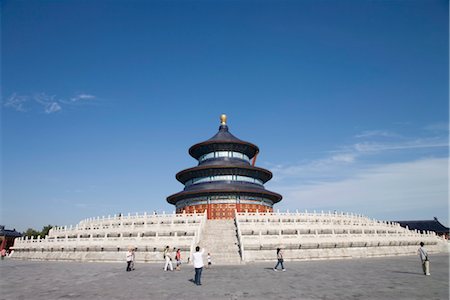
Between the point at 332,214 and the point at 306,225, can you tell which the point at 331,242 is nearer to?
the point at 306,225

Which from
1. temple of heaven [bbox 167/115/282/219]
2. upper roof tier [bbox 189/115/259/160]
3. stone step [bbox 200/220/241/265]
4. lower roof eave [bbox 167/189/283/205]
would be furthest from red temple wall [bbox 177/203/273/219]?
stone step [bbox 200/220/241/265]

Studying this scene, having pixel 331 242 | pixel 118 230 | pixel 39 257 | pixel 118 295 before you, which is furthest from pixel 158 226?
pixel 118 295

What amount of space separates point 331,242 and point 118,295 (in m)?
18.1

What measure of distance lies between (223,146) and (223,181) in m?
6.62

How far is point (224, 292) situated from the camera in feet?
35.1

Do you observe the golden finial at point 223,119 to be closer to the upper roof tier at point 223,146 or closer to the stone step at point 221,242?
the upper roof tier at point 223,146

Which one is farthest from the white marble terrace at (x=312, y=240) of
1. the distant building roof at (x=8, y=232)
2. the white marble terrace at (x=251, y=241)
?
the distant building roof at (x=8, y=232)

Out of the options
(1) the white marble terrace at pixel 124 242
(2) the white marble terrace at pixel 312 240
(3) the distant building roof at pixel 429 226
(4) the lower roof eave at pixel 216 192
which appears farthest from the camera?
(3) the distant building roof at pixel 429 226

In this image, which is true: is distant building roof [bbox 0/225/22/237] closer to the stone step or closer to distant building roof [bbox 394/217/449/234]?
the stone step

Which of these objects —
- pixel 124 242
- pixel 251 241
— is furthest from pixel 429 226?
pixel 124 242

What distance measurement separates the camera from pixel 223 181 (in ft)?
152

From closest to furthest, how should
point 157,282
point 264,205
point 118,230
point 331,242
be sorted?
point 157,282 < point 331,242 < point 118,230 < point 264,205

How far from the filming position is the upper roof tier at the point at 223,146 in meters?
50.0

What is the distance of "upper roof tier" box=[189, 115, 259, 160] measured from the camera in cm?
4997
